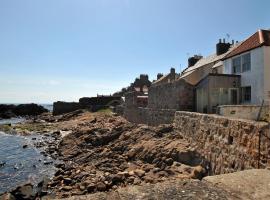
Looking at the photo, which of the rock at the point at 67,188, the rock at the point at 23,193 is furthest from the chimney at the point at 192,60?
the rock at the point at 23,193

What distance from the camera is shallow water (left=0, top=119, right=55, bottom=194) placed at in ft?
61.0

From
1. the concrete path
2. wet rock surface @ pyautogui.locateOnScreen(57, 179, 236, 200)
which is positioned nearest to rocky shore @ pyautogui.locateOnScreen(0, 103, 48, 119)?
the concrete path

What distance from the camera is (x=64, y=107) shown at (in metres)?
74.0

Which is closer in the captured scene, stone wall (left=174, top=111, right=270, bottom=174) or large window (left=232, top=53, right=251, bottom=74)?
stone wall (left=174, top=111, right=270, bottom=174)

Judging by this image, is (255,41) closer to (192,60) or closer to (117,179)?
(117,179)

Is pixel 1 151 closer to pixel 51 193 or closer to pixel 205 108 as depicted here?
pixel 51 193

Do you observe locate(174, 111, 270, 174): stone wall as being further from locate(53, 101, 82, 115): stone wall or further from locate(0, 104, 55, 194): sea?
locate(53, 101, 82, 115): stone wall

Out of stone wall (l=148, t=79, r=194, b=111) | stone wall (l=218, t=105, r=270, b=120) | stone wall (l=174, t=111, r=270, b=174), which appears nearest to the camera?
stone wall (l=174, t=111, r=270, b=174)

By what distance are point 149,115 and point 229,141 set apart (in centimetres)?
1611

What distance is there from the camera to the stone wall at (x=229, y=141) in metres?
9.20

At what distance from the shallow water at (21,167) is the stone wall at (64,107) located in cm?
4118

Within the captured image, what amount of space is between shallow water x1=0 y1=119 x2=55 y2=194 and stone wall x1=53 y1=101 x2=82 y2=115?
41.2m

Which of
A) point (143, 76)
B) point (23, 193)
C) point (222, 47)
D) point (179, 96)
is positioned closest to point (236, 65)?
point (179, 96)

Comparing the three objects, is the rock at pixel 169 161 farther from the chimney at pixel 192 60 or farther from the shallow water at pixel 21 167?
the chimney at pixel 192 60
